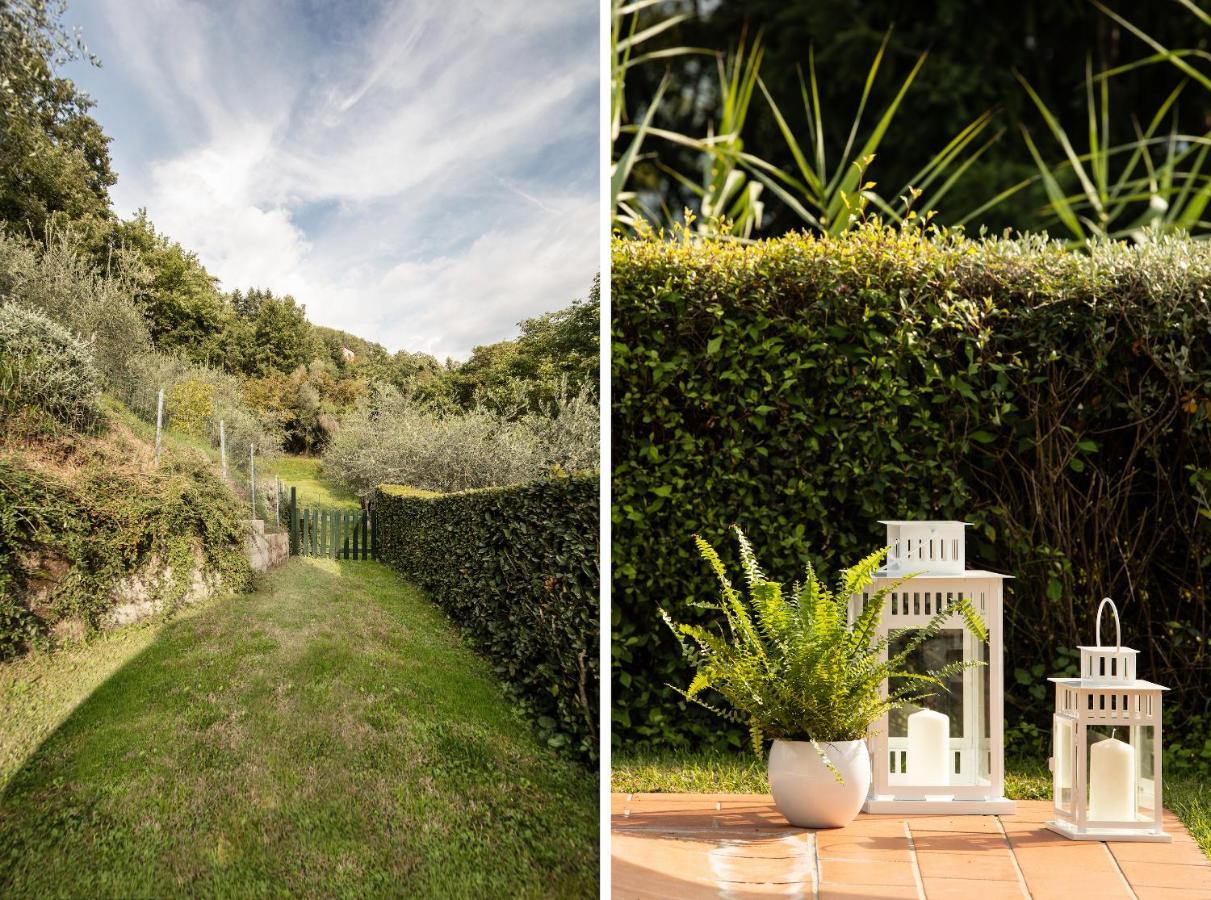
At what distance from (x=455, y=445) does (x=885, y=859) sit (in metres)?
1.69

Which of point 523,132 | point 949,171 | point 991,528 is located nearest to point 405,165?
point 523,132

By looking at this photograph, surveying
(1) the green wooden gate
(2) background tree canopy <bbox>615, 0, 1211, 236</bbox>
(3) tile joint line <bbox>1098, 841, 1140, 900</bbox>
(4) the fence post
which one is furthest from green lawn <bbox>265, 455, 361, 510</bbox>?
(2) background tree canopy <bbox>615, 0, 1211, 236</bbox>

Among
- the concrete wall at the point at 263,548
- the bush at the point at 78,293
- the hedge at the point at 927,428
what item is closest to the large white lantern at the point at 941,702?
the hedge at the point at 927,428

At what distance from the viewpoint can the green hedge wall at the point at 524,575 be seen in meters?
2.29

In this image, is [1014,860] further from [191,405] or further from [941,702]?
[191,405]

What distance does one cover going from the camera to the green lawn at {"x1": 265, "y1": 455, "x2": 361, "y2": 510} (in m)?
2.15

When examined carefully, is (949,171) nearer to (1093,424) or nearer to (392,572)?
(1093,424)

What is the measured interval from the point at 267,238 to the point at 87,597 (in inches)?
33.7

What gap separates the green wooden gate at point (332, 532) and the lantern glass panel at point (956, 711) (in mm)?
1822

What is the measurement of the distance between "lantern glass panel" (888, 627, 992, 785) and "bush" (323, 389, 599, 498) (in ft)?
4.86

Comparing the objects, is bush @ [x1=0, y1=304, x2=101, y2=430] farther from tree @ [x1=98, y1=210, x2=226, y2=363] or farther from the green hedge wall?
the green hedge wall

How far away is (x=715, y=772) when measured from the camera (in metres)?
3.61

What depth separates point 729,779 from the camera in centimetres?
353

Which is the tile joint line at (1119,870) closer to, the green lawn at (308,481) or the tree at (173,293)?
the green lawn at (308,481)
